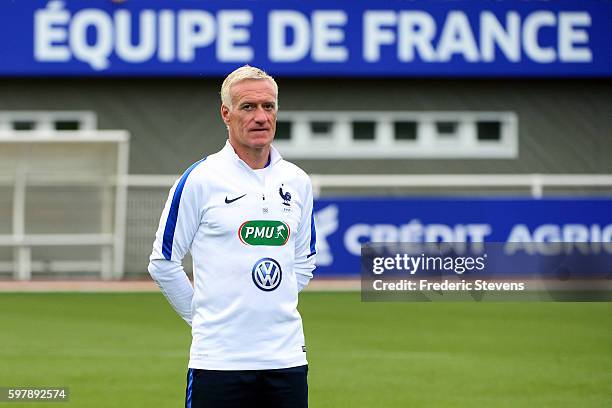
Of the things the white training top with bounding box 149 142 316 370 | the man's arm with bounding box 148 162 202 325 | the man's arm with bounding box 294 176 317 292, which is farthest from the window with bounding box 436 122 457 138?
the white training top with bounding box 149 142 316 370

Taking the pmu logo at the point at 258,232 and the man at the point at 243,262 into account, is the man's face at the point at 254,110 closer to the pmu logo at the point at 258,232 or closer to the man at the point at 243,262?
the man at the point at 243,262

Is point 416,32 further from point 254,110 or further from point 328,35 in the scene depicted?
point 254,110

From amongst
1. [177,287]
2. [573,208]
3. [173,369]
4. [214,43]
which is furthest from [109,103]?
[177,287]

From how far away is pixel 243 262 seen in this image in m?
4.51

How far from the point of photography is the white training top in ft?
14.8

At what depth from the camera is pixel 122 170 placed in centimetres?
2311

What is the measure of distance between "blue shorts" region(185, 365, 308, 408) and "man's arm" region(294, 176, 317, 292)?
1.77 ft

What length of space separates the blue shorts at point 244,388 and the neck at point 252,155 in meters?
0.74

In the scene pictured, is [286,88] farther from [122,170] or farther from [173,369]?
[173,369]

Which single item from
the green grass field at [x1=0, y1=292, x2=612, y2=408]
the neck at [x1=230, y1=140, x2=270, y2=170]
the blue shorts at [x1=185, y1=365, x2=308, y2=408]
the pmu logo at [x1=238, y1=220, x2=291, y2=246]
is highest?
the neck at [x1=230, y1=140, x2=270, y2=170]

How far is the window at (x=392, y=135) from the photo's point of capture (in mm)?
25859

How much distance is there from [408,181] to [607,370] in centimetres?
1207

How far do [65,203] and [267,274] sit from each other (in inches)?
755

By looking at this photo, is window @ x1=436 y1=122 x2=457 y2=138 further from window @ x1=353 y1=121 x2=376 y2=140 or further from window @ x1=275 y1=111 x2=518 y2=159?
window @ x1=353 y1=121 x2=376 y2=140
